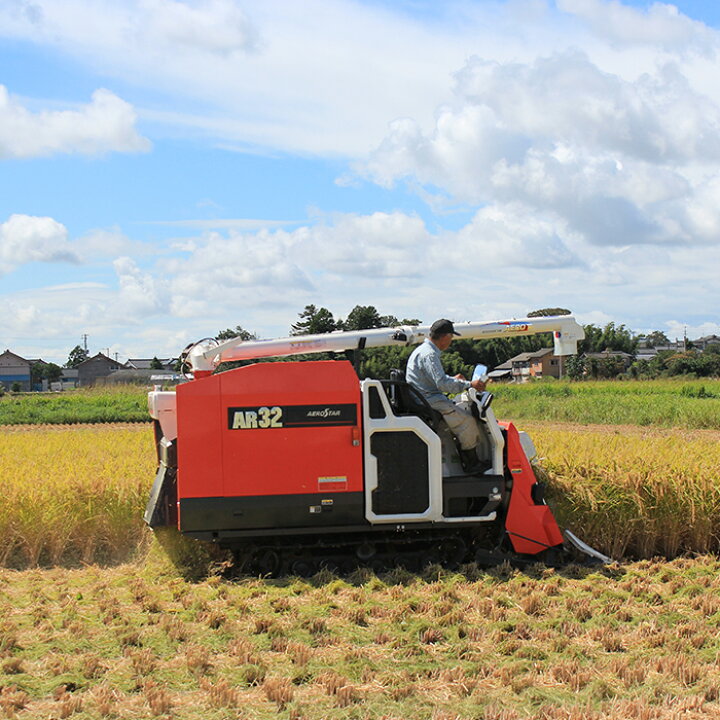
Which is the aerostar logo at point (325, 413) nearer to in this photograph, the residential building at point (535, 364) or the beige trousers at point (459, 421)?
the beige trousers at point (459, 421)

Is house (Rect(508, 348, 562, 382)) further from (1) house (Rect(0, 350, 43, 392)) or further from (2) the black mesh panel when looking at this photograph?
(1) house (Rect(0, 350, 43, 392))

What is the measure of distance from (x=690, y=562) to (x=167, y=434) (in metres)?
5.05

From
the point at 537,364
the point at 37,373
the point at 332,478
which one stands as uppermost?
the point at 37,373

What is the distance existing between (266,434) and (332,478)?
2.29 feet

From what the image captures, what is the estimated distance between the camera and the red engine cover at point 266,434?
24.5ft

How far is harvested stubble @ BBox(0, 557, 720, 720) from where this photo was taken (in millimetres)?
4812

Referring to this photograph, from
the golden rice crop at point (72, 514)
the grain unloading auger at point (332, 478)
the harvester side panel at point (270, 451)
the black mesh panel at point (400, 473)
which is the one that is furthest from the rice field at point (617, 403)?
the golden rice crop at point (72, 514)

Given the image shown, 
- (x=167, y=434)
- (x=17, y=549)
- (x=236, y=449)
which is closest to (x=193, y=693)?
(x=236, y=449)

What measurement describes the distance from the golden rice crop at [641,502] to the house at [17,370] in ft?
329

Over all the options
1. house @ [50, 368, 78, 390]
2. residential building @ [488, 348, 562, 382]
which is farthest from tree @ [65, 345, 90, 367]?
residential building @ [488, 348, 562, 382]

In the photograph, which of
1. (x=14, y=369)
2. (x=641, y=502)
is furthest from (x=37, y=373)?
(x=641, y=502)

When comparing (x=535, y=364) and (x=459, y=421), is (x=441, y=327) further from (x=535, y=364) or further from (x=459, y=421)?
(x=535, y=364)

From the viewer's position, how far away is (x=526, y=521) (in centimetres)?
793

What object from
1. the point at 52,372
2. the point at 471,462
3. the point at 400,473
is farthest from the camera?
the point at 52,372
